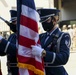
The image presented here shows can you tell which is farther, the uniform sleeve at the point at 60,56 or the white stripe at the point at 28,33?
the uniform sleeve at the point at 60,56

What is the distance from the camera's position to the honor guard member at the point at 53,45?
3.32 meters

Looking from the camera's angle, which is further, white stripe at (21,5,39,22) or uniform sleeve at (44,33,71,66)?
uniform sleeve at (44,33,71,66)

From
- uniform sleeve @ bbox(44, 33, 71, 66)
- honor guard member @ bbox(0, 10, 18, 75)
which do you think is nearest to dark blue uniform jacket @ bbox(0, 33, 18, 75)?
honor guard member @ bbox(0, 10, 18, 75)

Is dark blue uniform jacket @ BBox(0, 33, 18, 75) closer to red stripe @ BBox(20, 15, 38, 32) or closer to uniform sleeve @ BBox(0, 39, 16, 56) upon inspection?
uniform sleeve @ BBox(0, 39, 16, 56)

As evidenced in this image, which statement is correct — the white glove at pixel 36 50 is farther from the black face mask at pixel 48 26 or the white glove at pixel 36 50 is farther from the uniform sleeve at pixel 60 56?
the black face mask at pixel 48 26

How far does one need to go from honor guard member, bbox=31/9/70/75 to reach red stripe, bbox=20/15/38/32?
0.24 metres

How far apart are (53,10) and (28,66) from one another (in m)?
0.71

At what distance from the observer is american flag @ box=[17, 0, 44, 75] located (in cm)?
320

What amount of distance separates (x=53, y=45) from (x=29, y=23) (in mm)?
407

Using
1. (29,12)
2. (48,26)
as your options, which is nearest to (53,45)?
(48,26)

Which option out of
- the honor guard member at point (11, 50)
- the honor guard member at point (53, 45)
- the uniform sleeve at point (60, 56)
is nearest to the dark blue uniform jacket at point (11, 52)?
the honor guard member at point (11, 50)

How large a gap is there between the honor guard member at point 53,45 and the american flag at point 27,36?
126 mm

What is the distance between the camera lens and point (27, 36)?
10.5 ft

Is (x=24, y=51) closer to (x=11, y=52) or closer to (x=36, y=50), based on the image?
(x=36, y=50)
